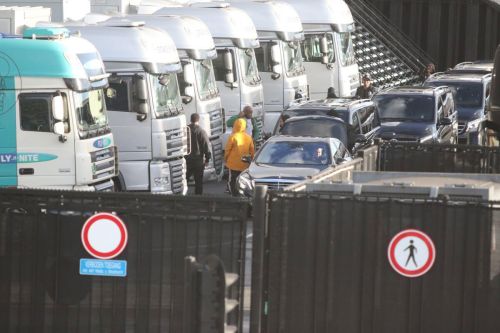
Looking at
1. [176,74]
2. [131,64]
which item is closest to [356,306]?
[131,64]

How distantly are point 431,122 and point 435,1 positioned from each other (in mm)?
26489

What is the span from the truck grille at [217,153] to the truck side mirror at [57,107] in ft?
26.7

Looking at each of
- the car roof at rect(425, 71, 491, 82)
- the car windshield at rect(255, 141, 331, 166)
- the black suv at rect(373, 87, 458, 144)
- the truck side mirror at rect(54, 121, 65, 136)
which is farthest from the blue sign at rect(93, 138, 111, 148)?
the car roof at rect(425, 71, 491, 82)

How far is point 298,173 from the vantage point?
2373 cm

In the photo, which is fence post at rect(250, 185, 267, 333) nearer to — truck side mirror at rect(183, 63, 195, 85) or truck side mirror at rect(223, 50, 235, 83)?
truck side mirror at rect(183, 63, 195, 85)

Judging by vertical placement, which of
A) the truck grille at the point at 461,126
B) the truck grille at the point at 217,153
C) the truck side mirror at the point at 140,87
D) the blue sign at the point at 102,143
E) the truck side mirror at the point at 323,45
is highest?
the truck side mirror at the point at 140,87

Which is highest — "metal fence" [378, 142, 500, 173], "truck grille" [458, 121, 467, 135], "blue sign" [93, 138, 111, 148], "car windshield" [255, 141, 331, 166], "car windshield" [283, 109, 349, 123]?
"metal fence" [378, 142, 500, 173]

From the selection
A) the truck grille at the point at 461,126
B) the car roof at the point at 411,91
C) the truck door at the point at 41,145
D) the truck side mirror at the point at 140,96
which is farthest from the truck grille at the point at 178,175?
the truck grille at the point at 461,126

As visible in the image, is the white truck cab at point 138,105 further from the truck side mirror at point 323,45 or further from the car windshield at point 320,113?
the truck side mirror at point 323,45

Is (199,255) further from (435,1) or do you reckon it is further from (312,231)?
(435,1)

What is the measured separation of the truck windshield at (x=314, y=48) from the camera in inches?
1534

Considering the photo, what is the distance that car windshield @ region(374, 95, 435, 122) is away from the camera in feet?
103

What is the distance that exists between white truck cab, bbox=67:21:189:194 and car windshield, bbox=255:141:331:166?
183cm

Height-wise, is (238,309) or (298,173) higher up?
(238,309)
